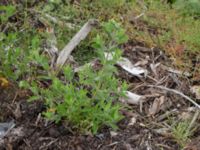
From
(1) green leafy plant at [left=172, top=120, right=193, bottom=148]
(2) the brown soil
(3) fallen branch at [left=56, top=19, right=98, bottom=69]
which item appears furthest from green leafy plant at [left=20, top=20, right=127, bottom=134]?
(3) fallen branch at [left=56, top=19, right=98, bottom=69]

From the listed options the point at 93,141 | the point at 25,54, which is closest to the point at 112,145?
the point at 93,141

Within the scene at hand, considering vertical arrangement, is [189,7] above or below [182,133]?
above

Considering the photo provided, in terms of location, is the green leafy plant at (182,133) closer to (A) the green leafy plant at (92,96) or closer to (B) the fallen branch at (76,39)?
(A) the green leafy plant at (92,96)

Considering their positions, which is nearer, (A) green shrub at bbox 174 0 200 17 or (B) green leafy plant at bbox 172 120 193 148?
(B) green leafy plant at bbox 172 120 193 148

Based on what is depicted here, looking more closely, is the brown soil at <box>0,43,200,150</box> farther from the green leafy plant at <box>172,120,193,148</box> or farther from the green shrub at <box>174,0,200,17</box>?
the green shrub at <box>174,0,200,17</box>

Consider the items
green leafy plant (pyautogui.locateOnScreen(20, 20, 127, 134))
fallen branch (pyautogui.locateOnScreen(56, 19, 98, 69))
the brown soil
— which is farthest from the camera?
fallen branch (pyautogui.locateOnScreen(56, 19, 98, 69))

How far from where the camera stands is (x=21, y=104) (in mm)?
3033

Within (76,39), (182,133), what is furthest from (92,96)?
(76,39)

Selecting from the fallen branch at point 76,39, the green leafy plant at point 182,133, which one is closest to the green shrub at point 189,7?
the fallen branch at point 76,39

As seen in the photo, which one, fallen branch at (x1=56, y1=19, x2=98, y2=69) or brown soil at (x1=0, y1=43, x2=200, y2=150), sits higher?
fallen branch at (x1=56, y1=19, x2=98, y2=69)

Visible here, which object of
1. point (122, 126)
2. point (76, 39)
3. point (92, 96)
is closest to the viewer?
point (92, 96)

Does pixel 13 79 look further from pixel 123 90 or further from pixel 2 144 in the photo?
pixel 123 90

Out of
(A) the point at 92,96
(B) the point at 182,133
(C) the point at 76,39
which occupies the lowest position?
(B) the point at 182,133

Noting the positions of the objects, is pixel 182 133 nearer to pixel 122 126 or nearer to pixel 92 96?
pixel 122 126
